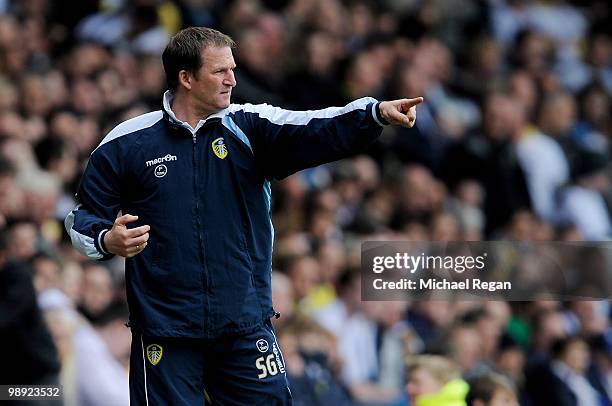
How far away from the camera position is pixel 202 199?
637cm

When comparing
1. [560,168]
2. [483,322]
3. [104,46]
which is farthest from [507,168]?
[104,46]

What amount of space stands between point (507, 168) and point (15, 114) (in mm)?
5371

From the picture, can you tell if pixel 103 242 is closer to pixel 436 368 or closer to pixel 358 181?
pixel 436 368

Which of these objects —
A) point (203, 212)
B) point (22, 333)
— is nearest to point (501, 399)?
point (203, 212)

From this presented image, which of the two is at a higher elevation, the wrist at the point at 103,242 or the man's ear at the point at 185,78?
the man's ear at the point at 185,78

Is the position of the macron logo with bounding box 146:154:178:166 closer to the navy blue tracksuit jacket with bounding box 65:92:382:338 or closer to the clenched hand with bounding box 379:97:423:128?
the navy blue tracksuit jacket with bounding box 65:92:382:338

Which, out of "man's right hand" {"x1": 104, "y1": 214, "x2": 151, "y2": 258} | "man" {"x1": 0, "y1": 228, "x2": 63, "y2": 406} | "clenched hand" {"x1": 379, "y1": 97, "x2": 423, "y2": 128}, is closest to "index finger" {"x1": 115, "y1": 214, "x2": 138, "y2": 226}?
"man's right hand" {"x1": 104, "y1": 214, "x2": 151, "y2": 258}

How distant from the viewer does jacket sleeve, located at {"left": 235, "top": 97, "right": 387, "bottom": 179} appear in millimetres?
6281

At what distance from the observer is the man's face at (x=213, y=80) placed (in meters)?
6.43

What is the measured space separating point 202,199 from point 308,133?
0.56 metres

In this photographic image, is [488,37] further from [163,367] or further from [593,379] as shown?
[163,367]

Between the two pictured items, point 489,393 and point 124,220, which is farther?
point 489,393

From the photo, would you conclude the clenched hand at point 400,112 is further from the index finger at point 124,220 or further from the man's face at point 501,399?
the man's face at point 501,399

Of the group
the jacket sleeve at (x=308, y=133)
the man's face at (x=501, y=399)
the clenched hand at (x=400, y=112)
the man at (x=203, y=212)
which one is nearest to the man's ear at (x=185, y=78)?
the man at (x=203, y=212)
